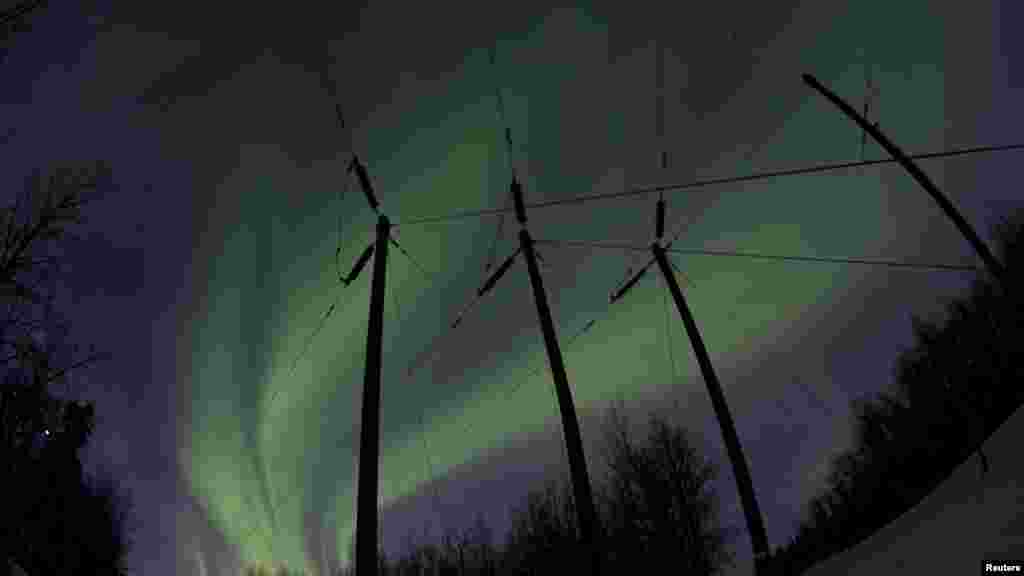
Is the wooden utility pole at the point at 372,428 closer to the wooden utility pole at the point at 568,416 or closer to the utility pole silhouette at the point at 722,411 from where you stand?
the wooden utility pole at the point at 568,416

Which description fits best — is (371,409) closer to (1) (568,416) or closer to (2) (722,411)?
(1) (568,416)

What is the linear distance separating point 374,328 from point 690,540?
3530cm

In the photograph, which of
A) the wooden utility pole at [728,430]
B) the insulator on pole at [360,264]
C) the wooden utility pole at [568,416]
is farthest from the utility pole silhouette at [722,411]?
the insulator on pole at [360,264]

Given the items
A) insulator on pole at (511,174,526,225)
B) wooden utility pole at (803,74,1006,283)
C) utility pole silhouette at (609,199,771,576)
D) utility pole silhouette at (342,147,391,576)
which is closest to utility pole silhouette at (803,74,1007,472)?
wooden utility pole at (803,74,1006,283)

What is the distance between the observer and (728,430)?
13312mm

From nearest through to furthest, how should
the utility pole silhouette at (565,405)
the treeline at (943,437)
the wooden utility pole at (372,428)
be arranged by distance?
the wooden utility pole at (372,428)
the utility pole silhouette at (565,405)
the treeline at (943,437)

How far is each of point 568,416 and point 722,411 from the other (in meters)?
4.41

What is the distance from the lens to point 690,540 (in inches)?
1432

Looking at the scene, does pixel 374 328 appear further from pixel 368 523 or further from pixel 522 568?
pixel 522 568

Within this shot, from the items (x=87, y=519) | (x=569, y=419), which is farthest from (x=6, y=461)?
(x=87, y=519)

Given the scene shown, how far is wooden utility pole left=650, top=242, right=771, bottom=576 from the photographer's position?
1176 cm

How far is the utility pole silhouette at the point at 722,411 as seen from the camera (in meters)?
11.8

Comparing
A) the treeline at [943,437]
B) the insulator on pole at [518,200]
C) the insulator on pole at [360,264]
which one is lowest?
the treeline at [943,437]

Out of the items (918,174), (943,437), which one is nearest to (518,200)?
(918,174)
